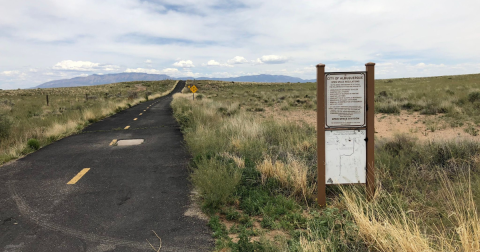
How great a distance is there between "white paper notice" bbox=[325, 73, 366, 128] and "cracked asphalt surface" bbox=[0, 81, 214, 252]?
2.50 meters

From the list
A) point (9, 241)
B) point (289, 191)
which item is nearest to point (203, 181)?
point (289, 191)

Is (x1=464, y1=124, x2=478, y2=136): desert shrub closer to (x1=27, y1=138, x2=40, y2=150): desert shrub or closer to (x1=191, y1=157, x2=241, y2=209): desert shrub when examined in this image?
(x1=191, y1=157, x2=241, y2=209): desert shrub

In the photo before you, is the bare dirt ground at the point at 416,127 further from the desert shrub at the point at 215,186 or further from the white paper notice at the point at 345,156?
the desert shrub at the point at 215,186

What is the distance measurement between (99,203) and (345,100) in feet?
14.2

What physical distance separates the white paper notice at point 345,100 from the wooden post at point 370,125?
83 mm

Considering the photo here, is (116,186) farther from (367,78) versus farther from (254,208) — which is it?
(367,78)

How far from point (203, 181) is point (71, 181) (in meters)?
3.04

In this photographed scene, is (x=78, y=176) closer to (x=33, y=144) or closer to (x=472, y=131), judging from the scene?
(x=33, y=144)

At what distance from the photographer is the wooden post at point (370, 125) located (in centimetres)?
426

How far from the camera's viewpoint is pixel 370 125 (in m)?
4.36

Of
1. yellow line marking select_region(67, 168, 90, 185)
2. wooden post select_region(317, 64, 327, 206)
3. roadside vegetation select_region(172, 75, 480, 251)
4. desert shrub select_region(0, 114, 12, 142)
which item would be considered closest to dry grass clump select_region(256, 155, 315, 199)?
roadside vegetation select_region(172, 75, 480, 251)

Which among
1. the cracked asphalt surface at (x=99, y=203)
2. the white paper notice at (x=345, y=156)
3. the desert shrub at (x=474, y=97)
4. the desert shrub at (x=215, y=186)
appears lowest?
the cracked asphalt surface at (x=99, y=203)

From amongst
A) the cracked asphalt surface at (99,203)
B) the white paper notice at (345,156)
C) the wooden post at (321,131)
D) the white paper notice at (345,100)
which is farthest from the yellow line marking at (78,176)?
the white paper notice at (345,100)

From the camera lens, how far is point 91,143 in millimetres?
10172
